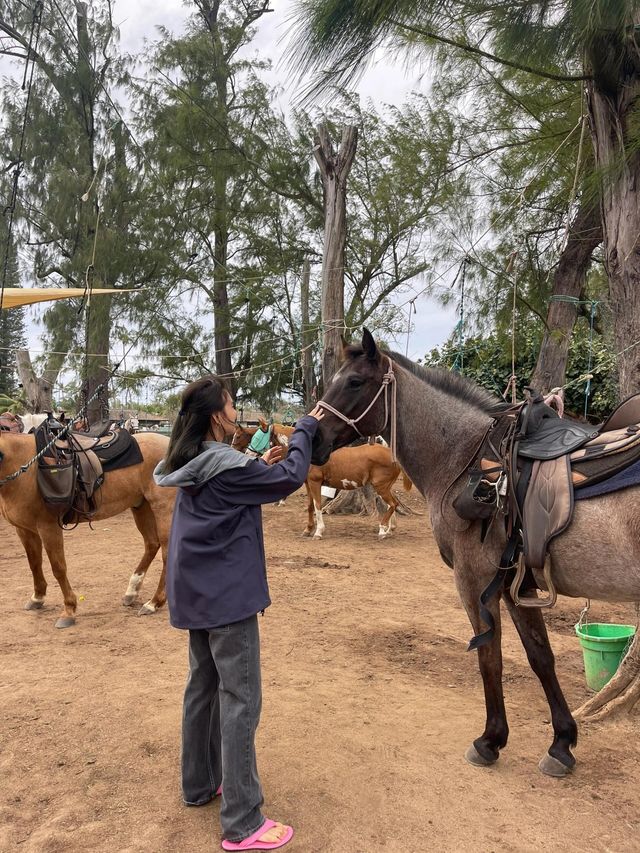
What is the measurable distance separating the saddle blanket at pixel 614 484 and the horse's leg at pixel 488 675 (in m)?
0.65

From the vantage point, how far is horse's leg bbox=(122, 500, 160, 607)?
18.9 feet

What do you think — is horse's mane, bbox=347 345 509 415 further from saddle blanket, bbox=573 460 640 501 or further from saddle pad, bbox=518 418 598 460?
saddle blanket, bbox=573 460 640 501

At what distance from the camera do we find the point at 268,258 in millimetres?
13234

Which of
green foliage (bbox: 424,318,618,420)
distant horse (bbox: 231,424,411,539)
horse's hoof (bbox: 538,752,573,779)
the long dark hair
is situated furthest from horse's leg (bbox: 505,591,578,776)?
green foliage (bbox: 424,318,618,420)

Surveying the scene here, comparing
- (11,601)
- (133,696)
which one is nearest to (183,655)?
(133,696)

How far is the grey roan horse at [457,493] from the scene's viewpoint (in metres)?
2.56

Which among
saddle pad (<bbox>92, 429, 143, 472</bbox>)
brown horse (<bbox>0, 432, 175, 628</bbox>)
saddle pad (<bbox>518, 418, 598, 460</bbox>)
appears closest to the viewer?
saddle pad (<bbox>518, 418, 598, 460</bbox>)

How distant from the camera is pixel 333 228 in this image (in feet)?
31.6

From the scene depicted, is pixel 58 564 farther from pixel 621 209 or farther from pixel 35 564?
pixel 621 209

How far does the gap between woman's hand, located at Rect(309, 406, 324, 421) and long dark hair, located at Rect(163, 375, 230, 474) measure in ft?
1.72

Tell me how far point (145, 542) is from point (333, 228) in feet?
19.6

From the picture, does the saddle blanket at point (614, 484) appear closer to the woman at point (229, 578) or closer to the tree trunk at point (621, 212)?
the woman at point (229, 578)

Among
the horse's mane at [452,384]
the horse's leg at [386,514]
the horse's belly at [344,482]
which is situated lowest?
the horse's leg at [386,514]

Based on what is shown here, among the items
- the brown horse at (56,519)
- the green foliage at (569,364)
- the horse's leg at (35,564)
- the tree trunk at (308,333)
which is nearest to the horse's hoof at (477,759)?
the brown horse at (56,519)
